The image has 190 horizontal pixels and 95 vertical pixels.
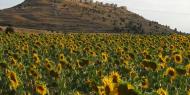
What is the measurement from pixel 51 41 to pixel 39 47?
4785 mm

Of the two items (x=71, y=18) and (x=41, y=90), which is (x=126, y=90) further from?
(x=71, y=18)

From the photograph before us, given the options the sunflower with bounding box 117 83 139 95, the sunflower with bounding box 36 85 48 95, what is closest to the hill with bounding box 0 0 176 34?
the sunflower with bounding box 36 85 48 95

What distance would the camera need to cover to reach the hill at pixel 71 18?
149 metres

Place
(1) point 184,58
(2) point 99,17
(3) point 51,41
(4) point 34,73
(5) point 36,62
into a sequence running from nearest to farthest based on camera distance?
(4) point 34,73 → (5) point 36,62 → (1) point 184,58 → (3) point 51,41 → (2) point 99,17

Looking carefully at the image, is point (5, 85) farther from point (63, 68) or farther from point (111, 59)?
point (111, 59)

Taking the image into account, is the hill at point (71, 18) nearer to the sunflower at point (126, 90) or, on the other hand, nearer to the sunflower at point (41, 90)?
the sunflower at point (41, 90)

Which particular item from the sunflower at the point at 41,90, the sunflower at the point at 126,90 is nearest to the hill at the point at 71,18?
the sunflower at the point at 41,90

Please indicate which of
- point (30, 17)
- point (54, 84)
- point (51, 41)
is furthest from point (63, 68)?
point (30, 17)

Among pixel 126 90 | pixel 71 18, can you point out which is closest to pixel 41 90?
pixel 126 90

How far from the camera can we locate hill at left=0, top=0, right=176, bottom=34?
149m

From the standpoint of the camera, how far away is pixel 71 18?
166 m

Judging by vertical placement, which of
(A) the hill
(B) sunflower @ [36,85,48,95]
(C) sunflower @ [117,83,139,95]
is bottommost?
(A) the hill

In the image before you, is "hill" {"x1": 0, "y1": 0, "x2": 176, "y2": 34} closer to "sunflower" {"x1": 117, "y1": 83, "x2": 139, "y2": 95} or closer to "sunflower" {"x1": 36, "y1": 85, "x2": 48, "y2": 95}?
"sunflower" {"x1": 36, "y1": 85, "x2": 48, "y2": 95}

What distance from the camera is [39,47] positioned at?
29766mm
